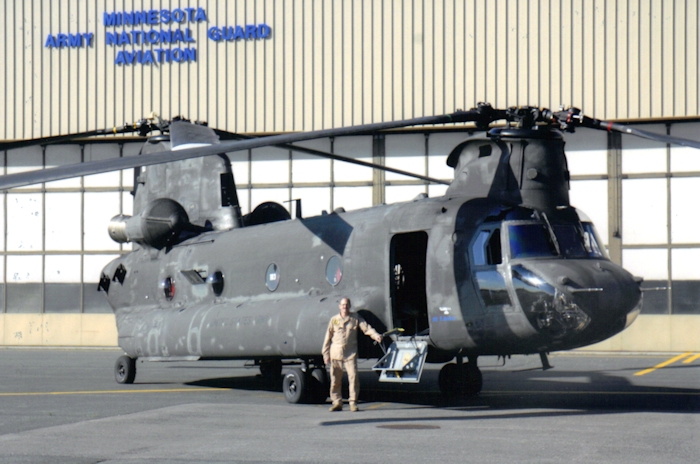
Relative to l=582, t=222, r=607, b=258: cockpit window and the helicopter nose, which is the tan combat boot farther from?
l=582, t=222, r=607, b=258: cockpit window

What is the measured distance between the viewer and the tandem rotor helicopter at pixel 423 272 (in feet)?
43.1

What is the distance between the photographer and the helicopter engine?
64.9 ft

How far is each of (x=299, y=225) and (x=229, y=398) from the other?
3.37 m

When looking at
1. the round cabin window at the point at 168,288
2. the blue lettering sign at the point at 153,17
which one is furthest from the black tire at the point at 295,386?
the blue lettering sign at the point at 153,17

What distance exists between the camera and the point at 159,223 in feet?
64.9

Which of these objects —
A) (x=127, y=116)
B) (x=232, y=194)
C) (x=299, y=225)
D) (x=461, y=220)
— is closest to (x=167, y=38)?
(x=127, y=116)

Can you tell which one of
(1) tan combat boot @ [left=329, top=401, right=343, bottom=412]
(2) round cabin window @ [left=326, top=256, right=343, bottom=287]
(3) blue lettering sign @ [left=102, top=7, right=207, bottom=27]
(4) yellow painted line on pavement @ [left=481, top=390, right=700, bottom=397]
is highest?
(3) blue lettering sign @ [left=102, top=7, right=207, bottom=27]

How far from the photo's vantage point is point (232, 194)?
66.4ft

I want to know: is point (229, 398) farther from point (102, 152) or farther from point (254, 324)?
point (102, 152)

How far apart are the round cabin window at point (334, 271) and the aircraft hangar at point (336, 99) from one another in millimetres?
17184

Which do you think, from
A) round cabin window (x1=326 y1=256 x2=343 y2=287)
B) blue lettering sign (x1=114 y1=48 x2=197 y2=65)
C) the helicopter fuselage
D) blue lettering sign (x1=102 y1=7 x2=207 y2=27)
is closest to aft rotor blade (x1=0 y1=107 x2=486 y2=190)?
the helicopter fuselage

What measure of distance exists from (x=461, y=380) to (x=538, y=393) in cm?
181

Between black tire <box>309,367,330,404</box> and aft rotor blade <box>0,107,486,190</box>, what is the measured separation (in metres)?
4.08

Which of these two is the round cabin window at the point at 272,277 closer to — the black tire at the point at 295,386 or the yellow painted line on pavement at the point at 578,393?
the black tire at the point at 295,386
